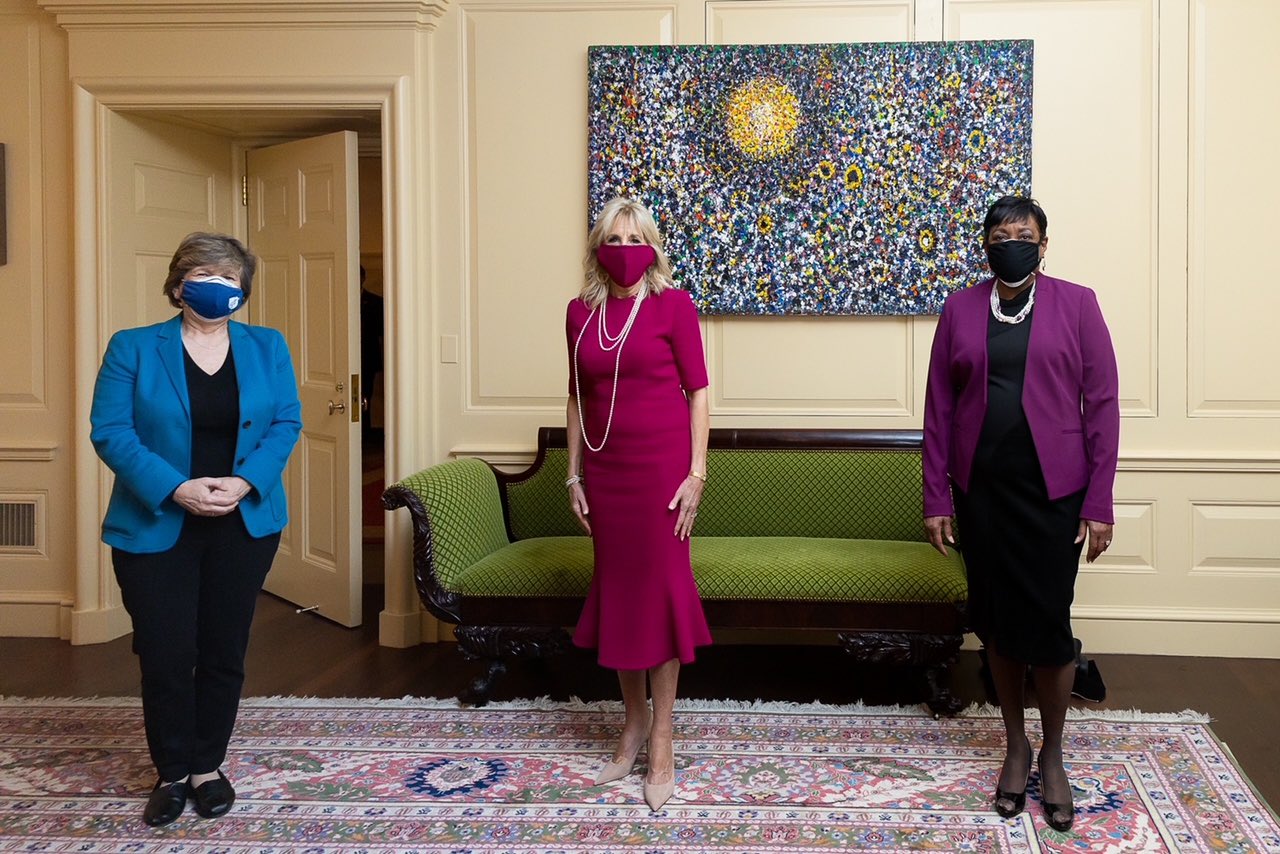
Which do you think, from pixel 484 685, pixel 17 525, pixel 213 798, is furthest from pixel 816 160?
pixel 17 525

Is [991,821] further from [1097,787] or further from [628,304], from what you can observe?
[628,304]

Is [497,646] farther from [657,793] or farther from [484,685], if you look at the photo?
[657,793]

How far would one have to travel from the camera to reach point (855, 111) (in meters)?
4.03

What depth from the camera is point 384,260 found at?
4.17 metres

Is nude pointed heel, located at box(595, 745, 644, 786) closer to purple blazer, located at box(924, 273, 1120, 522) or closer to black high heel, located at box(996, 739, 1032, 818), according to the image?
black high heel, located at box(996, 739, 1032, 818)

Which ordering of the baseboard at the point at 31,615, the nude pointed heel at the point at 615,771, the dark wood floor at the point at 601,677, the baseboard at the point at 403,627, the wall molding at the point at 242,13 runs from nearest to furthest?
the nude pointed heel at the point at 615,771
the dark wood floor at the point at 601,677
the wall molding at the point at 242,13
the baseboard at the point at 403,627
the baseboard at the point at 31,615

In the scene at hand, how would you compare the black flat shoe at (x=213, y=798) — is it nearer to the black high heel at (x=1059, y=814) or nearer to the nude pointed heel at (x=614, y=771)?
the nude pointed heel at (x=614, y=771)

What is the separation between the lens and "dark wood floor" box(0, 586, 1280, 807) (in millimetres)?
3518

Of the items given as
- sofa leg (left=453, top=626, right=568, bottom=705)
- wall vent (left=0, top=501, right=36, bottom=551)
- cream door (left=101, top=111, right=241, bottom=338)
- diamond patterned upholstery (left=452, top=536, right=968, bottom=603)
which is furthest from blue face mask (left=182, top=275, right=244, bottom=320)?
wall vent (left=0, top=501, right=36, bottom=551)

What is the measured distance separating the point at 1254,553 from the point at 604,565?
2706 mm

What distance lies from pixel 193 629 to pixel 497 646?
1.10 meters

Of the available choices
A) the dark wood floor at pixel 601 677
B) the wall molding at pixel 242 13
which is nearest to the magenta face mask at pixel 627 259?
the dark wood floor at pixel 601 677

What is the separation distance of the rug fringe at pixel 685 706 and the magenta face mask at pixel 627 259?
4.69 ft

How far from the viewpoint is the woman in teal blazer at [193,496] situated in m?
2.51
